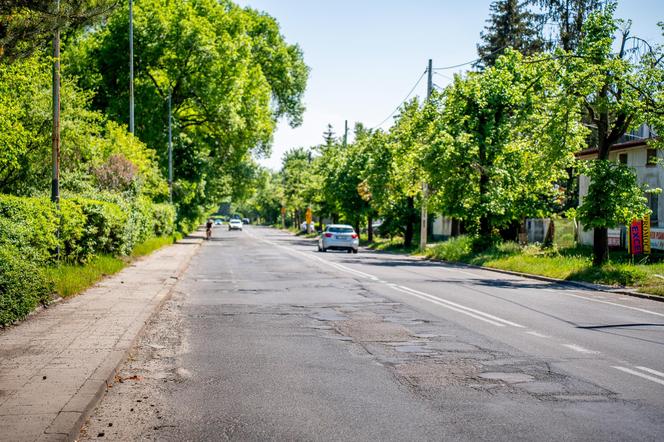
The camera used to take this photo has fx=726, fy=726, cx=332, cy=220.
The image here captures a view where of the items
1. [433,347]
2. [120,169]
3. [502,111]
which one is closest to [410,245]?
[502,111]

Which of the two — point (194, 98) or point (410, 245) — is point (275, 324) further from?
point (194, 98)

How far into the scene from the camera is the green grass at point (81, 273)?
562 inches

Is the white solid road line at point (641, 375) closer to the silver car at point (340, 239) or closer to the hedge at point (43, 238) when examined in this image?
the hedge at point (43, 238)

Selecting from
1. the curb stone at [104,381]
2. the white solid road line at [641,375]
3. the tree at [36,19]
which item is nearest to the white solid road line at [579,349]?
the white solid road line at [641,375]

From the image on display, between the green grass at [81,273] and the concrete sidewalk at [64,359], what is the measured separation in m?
0.34

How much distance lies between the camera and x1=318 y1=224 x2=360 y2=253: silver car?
138 ft

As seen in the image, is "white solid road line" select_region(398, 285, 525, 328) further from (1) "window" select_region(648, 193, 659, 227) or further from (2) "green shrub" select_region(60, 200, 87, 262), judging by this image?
(1) "window" select_region(648, 193, 659, 227)

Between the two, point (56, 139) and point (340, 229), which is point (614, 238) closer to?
point (340, 229)

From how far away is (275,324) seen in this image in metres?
11.6

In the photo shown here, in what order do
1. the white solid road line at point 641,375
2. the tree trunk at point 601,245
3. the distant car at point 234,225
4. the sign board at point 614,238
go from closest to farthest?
1. the white solid road line at point 641,375
2. the tree trunk at point 601,245
3. the sign board at point 614,238
4. the distant car at point 234,225

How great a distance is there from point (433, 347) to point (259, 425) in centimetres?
418

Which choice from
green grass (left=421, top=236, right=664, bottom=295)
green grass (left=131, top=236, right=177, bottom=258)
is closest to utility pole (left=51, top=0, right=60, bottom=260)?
green grass (left=131, top=236, right=177, bottom=258)

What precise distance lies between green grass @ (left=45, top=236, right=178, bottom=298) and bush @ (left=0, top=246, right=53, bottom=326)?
2.07 m

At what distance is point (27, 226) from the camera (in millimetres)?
12711
